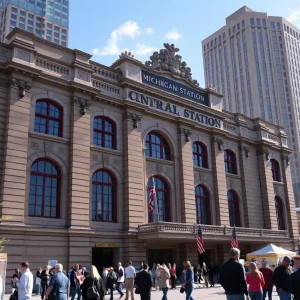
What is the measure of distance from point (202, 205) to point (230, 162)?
300 inches

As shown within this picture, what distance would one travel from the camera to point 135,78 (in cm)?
3500

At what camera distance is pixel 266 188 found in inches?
1716

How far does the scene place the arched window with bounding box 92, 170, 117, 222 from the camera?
29.6 meters

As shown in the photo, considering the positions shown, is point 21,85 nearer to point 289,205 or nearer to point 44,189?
point 44,189

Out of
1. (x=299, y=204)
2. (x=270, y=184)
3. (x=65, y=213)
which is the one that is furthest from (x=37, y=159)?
(x=299, y=204)

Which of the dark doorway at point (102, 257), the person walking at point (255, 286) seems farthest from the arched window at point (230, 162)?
the person walking at point (255, 286)

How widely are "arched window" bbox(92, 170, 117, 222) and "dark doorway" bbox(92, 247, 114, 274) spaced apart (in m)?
2.36

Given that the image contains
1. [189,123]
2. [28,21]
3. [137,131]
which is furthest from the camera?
[28,21]

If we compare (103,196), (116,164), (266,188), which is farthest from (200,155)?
(103,196)

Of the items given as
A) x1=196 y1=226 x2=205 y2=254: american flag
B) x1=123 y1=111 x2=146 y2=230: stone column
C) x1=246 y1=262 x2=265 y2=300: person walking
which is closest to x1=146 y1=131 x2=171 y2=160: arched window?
x1=123 y1=111 x2=146 y2=230: stone column

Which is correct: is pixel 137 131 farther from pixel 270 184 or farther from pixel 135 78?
pixel 270 184

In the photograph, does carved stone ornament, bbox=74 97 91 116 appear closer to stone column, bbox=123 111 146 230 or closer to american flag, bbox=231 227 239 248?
stone column, bbox=123 111 146 230

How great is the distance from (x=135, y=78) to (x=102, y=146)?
7728 millimetres

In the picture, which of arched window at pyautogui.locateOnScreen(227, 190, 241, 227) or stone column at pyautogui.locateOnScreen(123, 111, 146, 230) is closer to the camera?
stone column at pyautogui.locateOnScreen(123, 111, 146, 230)
